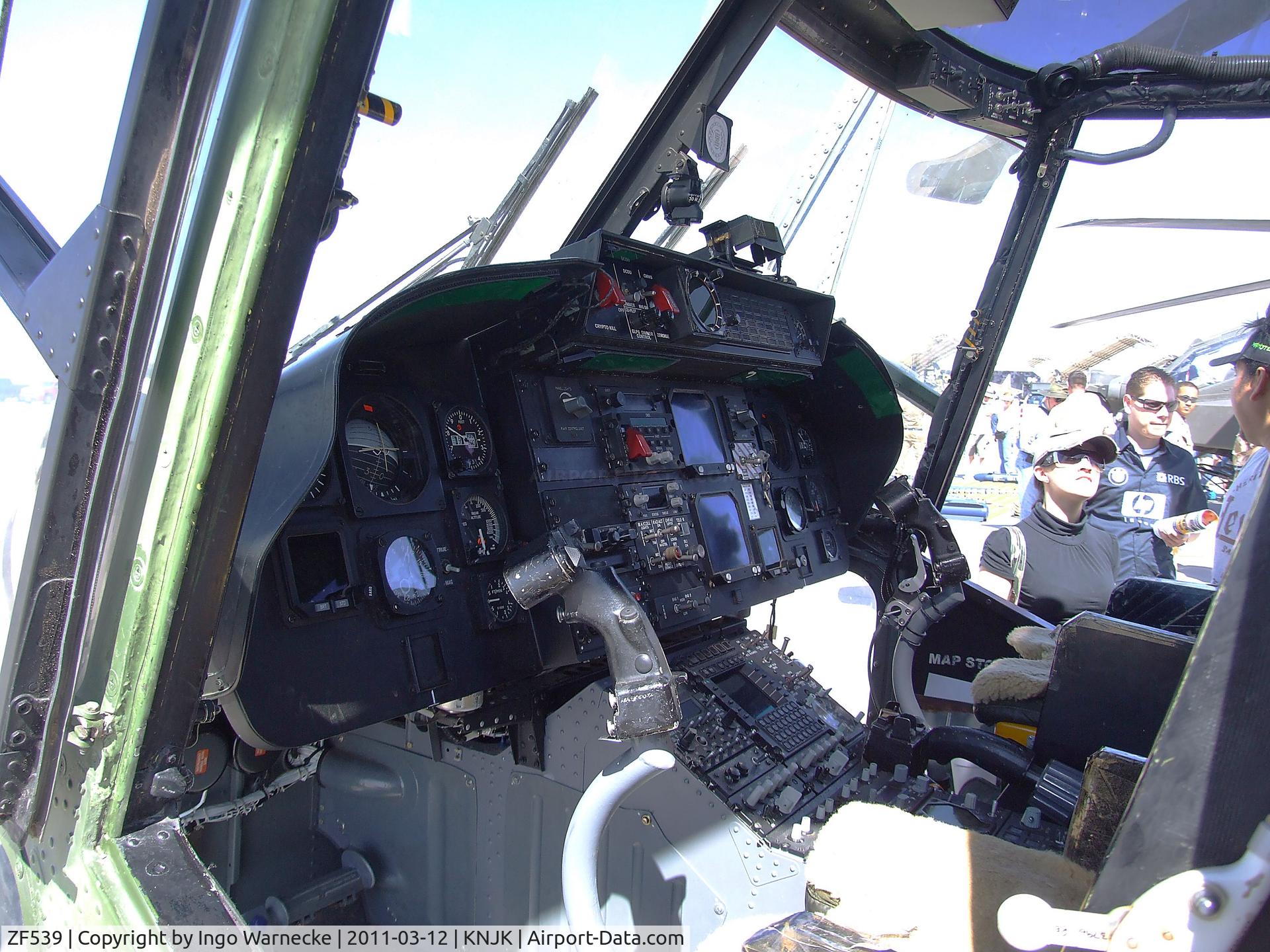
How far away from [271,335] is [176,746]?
0.59 m

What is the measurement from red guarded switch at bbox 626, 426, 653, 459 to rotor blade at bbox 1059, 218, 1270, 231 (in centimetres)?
192

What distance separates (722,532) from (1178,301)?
2.16 metres

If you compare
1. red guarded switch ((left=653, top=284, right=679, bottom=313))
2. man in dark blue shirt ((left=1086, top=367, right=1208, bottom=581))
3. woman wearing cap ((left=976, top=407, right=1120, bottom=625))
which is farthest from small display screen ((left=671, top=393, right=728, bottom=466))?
man in dark blue shirt ((left=1086, top=367, right=1208, bottom=581))

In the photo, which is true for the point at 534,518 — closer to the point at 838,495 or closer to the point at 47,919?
the point at 47,919

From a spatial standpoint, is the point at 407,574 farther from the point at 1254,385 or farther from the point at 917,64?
the point at 917,64

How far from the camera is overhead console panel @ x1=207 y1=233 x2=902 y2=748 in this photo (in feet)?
5.36

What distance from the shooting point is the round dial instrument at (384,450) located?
1.91 meters

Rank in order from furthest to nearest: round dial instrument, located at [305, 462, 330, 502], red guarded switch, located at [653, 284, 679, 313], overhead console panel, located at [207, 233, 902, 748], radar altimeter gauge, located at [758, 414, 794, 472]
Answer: radar altimeter gauge, located at [758, 414, 794, 472] < red guarded switch, located at [653, 284, 679, 313] < round dial instrument, located at [305, 462, 330, 502] < overhead console panel, located at [207, 233, 902, 748]

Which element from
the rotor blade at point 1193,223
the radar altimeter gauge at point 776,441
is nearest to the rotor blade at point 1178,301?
the rotor blade at point 1193,223

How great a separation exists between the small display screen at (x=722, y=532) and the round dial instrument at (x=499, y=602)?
0.78 metres

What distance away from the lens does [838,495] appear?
3.31 metres

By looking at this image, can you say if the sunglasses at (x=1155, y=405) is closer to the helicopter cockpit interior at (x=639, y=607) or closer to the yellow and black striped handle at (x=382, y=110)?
the helicopter cockpit interior at (x=639, y=607)

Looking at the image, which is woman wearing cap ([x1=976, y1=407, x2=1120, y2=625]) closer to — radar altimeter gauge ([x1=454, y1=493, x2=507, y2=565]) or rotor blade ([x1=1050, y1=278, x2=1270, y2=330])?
rotor blade ([x1=1050, y1=278, x2=1270, y2=330])

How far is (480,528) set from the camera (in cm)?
208
